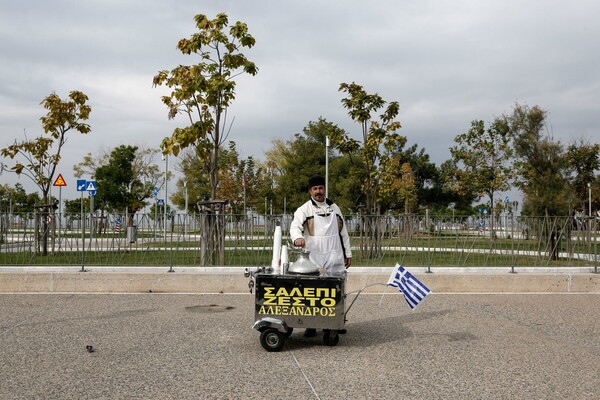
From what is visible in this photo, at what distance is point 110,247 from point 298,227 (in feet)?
28.1

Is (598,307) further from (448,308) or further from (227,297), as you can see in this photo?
(227,297)

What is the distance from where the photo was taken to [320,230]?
7184mm

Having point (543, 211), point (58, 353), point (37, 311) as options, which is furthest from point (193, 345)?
point (543, 211)

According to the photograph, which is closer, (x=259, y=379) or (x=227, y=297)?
(x=259, y=379)

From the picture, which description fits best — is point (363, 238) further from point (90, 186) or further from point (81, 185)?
point (81, 185)

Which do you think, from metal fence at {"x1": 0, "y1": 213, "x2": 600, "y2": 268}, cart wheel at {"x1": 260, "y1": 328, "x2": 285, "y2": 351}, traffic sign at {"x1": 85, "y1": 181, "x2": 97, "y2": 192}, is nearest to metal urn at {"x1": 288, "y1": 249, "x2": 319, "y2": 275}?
cart wheel at {"x1": 260, "y1": 328, "x2": 285, "y2": 351}

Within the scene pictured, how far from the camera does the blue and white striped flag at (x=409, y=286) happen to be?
24.4 feet

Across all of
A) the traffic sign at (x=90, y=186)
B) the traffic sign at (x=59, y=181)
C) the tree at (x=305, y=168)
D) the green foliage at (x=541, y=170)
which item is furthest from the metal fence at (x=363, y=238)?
the tree at (x=305, y=168)

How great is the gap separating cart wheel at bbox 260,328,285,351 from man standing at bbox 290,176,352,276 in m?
0.95

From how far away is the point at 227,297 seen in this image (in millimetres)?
11148

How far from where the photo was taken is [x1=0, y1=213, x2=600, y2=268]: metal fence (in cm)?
1374

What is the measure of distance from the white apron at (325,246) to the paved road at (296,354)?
35.6 inches

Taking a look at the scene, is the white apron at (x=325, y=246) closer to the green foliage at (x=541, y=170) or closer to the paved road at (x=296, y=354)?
the paved road at (x=296, y=354)

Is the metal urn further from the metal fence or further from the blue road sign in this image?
the blue road sign
